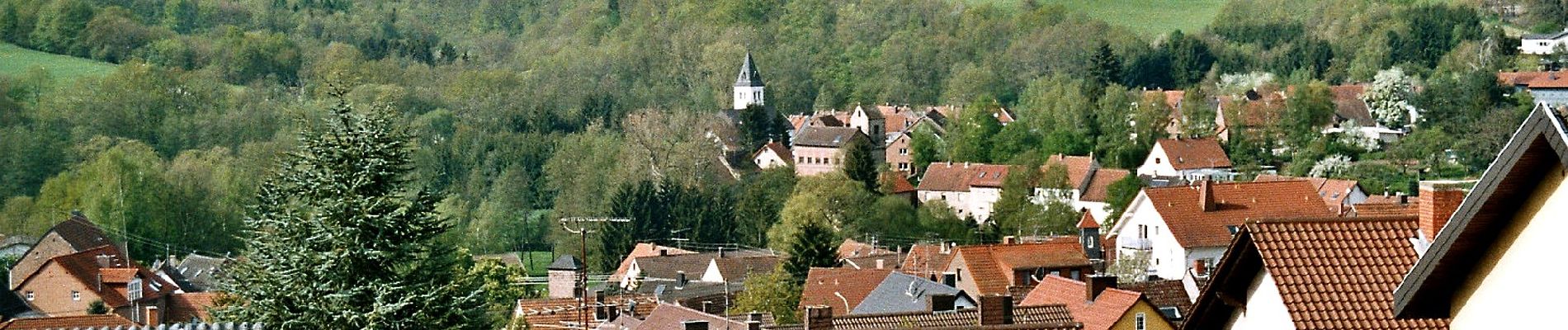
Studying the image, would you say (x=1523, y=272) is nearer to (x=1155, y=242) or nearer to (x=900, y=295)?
(x=900, y=295)

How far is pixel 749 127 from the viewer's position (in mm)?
85562

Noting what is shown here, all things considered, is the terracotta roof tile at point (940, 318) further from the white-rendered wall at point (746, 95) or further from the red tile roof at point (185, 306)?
the white-rendered wall at point (746, 95)

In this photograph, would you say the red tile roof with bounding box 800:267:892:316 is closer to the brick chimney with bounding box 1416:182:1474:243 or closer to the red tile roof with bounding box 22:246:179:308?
the red tile roof with bounding box 22:246:179:308

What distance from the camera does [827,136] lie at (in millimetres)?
83062

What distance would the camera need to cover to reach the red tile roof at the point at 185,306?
40.9 metres

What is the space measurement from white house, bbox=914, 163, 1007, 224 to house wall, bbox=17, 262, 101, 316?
30114mm

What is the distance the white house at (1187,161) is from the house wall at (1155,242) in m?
14.6

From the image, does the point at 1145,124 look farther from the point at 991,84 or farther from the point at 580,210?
the point at 991,84

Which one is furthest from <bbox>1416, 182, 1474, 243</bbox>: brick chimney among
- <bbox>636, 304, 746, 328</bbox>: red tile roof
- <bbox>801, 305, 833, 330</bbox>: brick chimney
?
<bbox>636, 304, 746, 328</bbox>: red tile roof

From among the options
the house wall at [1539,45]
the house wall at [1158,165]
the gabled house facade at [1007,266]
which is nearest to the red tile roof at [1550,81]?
the house wall at [1539,45]

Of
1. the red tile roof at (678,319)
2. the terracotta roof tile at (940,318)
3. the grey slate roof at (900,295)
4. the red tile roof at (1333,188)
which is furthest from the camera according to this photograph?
the red tile roof at (1333,188)

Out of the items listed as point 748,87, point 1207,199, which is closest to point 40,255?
point 1207,199

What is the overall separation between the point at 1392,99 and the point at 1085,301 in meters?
55.5

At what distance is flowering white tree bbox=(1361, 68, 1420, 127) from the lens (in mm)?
74125
